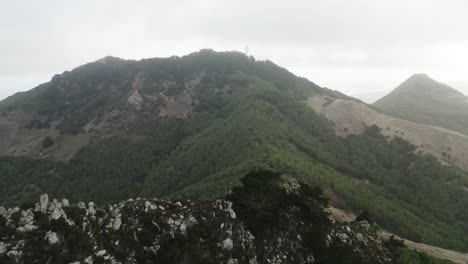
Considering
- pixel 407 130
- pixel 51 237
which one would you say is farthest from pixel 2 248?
pixel 407 130

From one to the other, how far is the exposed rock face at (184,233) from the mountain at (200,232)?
0.17 feet

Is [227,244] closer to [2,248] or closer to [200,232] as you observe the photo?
[200,232]

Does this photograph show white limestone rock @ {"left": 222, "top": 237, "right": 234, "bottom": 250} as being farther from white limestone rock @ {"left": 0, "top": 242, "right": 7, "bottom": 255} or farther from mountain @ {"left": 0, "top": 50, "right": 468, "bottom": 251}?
mountain @ {"left": 0, "top": 50, "right": 468, "bottom": 251}

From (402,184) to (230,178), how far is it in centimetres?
7135

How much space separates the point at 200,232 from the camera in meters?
27.8

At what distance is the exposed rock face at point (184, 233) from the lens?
840 inches

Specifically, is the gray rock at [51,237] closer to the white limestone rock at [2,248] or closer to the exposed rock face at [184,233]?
the exposed rock face at [184,233]

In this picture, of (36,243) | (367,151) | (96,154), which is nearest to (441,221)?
(367,151)

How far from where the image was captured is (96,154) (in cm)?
17150

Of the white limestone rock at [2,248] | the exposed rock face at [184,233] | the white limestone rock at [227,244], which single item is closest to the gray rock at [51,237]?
the exposed rock face at [184,233]

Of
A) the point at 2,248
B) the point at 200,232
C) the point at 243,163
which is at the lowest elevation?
the point at 243,163

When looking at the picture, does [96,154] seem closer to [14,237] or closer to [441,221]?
[441,221]

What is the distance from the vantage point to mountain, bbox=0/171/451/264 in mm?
21469

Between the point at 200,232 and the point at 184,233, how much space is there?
1.34 meters
